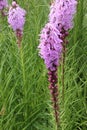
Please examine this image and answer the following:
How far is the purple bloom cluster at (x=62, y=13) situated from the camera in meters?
2.27

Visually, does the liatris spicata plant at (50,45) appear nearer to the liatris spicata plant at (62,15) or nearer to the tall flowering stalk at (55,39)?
the tall flowering stalk at (55,39)

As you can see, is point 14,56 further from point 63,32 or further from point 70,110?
point 63,32

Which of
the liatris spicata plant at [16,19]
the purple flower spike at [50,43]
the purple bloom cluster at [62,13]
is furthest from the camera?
the liatris spicata plant at [16,19]

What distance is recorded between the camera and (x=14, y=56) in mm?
3424

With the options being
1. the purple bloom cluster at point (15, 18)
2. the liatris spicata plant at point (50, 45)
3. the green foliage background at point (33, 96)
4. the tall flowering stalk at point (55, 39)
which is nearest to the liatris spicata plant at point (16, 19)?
the purple bloom cluster at point (15, 18)

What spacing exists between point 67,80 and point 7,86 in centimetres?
53

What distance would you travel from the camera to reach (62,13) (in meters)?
2.28

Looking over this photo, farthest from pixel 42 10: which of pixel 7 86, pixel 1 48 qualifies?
pixel 7 86

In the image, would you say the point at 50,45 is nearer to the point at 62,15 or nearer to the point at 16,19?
the point at 62,15

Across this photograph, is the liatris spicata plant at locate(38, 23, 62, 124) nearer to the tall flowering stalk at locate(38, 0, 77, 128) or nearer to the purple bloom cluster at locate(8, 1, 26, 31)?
the tall flowering stalk at locate(38, 0, 77, 128)

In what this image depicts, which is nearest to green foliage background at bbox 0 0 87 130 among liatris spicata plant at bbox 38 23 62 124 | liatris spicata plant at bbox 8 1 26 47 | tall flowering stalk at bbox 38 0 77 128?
liatris spicata plant at bbox 8 1 26 47

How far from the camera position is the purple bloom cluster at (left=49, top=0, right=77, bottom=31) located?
2266 millimetres

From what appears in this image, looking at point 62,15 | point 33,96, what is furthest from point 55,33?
point 33,96

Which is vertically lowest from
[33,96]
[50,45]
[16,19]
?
[33,96]
